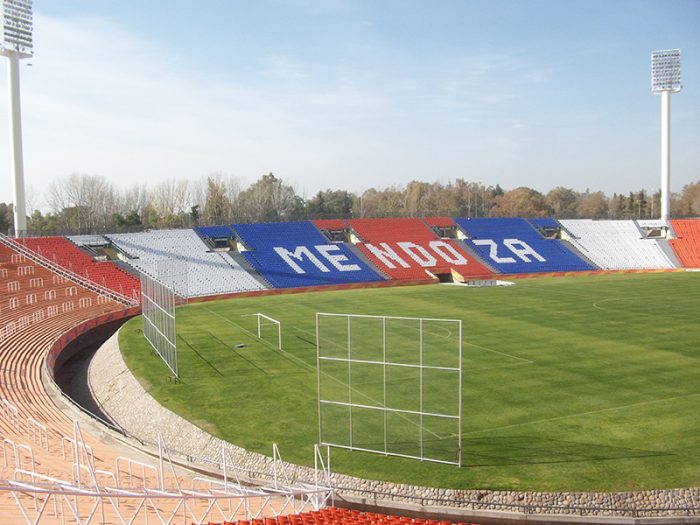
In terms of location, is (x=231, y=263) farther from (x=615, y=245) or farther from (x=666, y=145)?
(x=666, y=145)

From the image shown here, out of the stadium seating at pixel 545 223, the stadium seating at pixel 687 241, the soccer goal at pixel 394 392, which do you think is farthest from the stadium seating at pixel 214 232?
the stadium seating at pixel 687 241

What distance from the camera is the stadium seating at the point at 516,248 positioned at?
6506 centimetres

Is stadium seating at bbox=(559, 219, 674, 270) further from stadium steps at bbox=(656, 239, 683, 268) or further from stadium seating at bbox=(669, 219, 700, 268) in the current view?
stadium seating at bbox=(669, 219, 700, 268)

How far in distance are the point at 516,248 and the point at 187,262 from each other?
35.5 metres

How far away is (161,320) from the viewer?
2720cm

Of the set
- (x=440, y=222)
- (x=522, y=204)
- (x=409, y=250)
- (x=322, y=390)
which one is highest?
(x=522, y=204)

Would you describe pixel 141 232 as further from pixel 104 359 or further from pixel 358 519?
pixel 358 519

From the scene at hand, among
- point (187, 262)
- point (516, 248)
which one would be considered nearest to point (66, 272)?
point (187, 262)

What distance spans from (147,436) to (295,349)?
977cm

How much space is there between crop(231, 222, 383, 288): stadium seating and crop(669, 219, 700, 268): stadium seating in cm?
3601

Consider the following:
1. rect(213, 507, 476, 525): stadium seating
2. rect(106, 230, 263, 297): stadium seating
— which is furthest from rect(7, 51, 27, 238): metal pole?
rect(213, 507, 476, 525): stadium seating

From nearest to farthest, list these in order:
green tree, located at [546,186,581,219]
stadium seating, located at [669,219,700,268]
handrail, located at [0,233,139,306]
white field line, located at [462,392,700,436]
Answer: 1. white field line, located at [462,392,700,436]
2. handrail, located at [0,233,139,306]
3. stadium seating, located at [669,219,700,268]
4. green tree, located at [546,186,581,219]

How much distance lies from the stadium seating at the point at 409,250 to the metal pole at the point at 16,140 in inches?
1247

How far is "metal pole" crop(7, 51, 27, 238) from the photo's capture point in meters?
52.5
